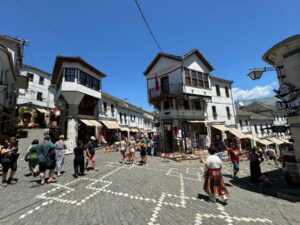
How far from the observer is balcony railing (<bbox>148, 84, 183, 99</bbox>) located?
2111cm

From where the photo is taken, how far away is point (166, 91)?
73.9 ft

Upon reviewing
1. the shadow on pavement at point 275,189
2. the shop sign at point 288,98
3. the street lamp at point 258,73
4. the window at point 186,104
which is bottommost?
the shadow on pavement at point 275,189

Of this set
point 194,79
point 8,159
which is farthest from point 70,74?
point 194,79

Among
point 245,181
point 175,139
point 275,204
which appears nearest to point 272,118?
point 175,139

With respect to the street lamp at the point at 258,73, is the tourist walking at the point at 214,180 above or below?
below

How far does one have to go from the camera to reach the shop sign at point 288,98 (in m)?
7.61

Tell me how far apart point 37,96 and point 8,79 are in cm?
1167

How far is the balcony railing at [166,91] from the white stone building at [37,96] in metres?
17.4

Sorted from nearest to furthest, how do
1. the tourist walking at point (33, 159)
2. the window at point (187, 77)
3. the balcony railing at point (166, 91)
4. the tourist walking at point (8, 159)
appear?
the tourist walking at point (8, 159), the tourist walking at point (33, 159), the balcony railing at point (166, 91), the window at point (187, 77)

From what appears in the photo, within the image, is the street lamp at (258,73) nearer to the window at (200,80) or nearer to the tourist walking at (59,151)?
the tourist walking at (59,151)

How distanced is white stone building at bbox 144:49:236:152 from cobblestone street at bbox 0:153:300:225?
43.0 ft

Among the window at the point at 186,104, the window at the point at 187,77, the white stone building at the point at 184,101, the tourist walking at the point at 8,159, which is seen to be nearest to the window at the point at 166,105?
the white stone building at the point at 184,101

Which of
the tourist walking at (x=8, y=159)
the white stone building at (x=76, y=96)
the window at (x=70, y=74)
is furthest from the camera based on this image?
the window at (x=70, y=74)

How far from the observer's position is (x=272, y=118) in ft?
123
